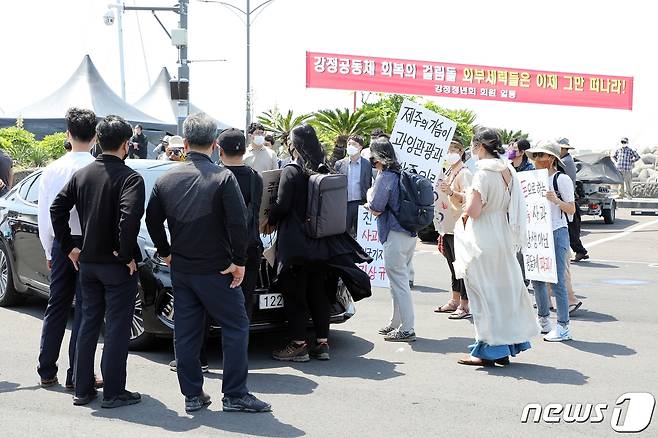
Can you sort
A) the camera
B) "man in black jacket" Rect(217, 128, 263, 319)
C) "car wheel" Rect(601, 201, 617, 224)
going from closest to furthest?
1. "man in black jacket" Rect(217, 128, 263, 319)
2. "car wheel" Rect(601, 201, 617, 224)
3. the camera

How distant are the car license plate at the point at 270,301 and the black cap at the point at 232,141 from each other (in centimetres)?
142

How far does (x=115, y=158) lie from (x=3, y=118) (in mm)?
28862

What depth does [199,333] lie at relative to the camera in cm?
581

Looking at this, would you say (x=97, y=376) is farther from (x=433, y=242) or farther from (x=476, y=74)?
(x=476, y=74)

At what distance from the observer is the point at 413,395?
626 centimetres

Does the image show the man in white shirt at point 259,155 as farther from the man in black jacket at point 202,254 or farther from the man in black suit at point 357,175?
the man in black jacket at point 202,254

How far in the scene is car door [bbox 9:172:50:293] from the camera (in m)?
8.59

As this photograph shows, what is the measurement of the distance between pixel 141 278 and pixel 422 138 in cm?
382

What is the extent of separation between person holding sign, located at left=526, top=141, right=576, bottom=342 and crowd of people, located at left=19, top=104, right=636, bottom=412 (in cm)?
1

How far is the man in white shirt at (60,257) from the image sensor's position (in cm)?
626

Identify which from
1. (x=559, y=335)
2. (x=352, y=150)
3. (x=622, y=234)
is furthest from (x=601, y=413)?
(x=622, y=234)

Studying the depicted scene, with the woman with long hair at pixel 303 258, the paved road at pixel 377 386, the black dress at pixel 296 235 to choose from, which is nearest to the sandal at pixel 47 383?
the paved road at pixel 377 386

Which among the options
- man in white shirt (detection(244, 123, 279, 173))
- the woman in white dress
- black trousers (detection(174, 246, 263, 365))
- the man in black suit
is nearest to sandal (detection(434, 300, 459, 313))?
the man in black suit

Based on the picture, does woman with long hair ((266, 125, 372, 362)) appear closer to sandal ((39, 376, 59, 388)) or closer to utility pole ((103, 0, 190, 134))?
sandal ((39, 376, 59, 388))
